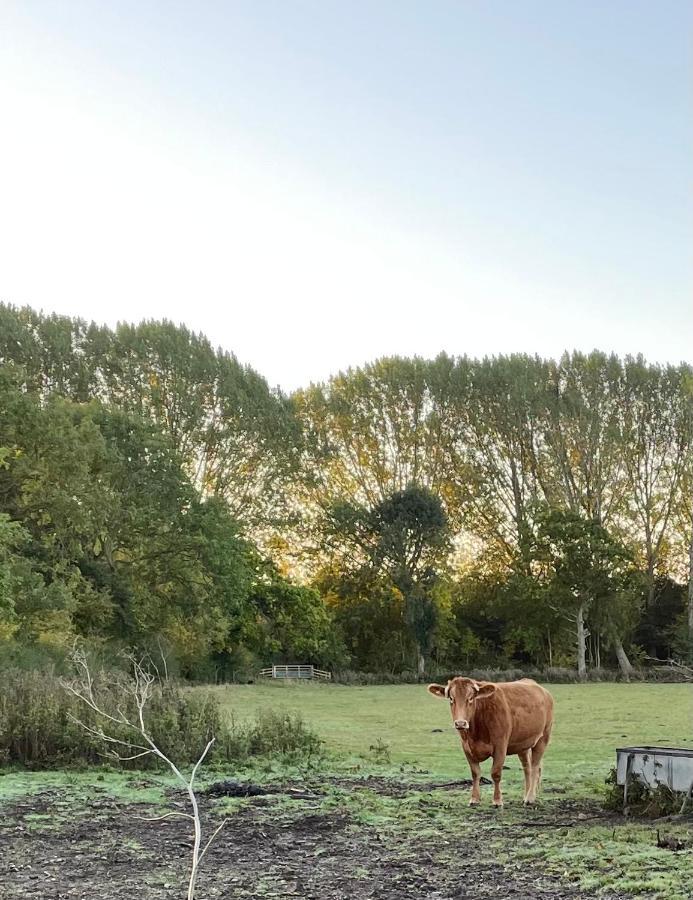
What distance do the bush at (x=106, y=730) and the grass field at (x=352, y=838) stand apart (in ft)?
1.79

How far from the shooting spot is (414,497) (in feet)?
143

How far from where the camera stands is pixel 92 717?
530 inches

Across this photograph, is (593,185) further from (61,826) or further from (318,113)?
(61,826)

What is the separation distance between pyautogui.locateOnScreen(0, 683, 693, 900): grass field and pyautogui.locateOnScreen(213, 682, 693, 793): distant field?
146 mm

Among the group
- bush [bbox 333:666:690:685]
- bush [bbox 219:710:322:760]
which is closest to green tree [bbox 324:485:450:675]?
bush [bbox 333:666:690:685]

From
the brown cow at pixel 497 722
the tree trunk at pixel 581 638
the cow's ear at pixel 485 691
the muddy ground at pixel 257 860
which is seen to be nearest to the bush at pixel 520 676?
the tree trunk at pixel 581 638

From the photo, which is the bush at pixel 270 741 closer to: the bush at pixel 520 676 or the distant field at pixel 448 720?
the distant field at pixel 448 720

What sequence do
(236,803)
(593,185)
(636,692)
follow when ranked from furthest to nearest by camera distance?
(636,692) → (593,185) → (236,803)

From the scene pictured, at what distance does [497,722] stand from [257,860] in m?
2.89

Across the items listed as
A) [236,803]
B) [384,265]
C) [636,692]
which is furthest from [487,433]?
[236,803]

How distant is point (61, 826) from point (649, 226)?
32.6 ft

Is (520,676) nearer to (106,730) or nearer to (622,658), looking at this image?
(622,658)

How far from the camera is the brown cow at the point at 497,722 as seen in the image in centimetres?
930

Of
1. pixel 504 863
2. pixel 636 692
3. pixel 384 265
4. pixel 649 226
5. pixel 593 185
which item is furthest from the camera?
pixel 636 692
